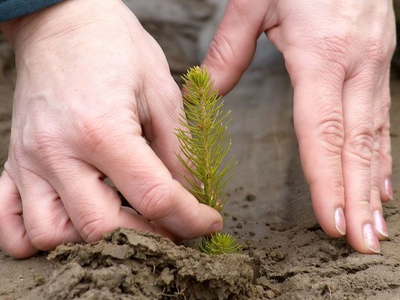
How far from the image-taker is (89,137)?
1648 millimetres

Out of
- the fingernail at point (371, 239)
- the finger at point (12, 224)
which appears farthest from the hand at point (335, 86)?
the finger at point (12, 224)

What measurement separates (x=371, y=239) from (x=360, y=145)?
0.38m

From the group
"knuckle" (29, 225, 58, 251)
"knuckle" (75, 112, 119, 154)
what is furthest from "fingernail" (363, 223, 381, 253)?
"knuckle" (29, 225, 58, 251)

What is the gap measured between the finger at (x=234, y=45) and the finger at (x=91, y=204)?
0.87 meters

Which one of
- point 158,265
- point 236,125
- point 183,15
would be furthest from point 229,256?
point 183,15

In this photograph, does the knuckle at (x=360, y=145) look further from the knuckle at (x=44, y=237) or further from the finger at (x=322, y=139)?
the knuckle at (x=44, y=237)

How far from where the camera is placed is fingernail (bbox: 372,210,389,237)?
6.37ft

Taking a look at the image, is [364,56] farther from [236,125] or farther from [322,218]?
[236,125]

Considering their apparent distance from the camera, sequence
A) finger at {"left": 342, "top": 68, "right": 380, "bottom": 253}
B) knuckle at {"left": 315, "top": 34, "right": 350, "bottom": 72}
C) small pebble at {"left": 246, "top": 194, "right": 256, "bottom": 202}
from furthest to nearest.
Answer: small pebble at {"left": 246, "top": 194, "right": 256, "bottom": 202} < knuckle at {"left": 315, "top": 34, "right": 350, "bottom": 72} < finger at {"left": 342, "top": 68, "right": 380, "bottom": 253}

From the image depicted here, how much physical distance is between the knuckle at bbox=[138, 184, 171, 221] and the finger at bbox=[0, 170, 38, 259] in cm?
41

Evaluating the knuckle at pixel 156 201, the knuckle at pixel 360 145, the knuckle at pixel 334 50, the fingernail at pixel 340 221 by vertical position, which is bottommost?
the fingernail at pixel 340 221

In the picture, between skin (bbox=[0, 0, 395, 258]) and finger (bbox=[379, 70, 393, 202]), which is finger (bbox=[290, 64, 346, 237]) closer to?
skin (bbox=[0, 0, 395, 258])

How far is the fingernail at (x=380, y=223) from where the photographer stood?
1.94m

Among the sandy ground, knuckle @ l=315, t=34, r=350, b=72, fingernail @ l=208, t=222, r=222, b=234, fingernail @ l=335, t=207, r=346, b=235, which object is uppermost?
knuckle @ l=315, t=34, r=350, b=72
